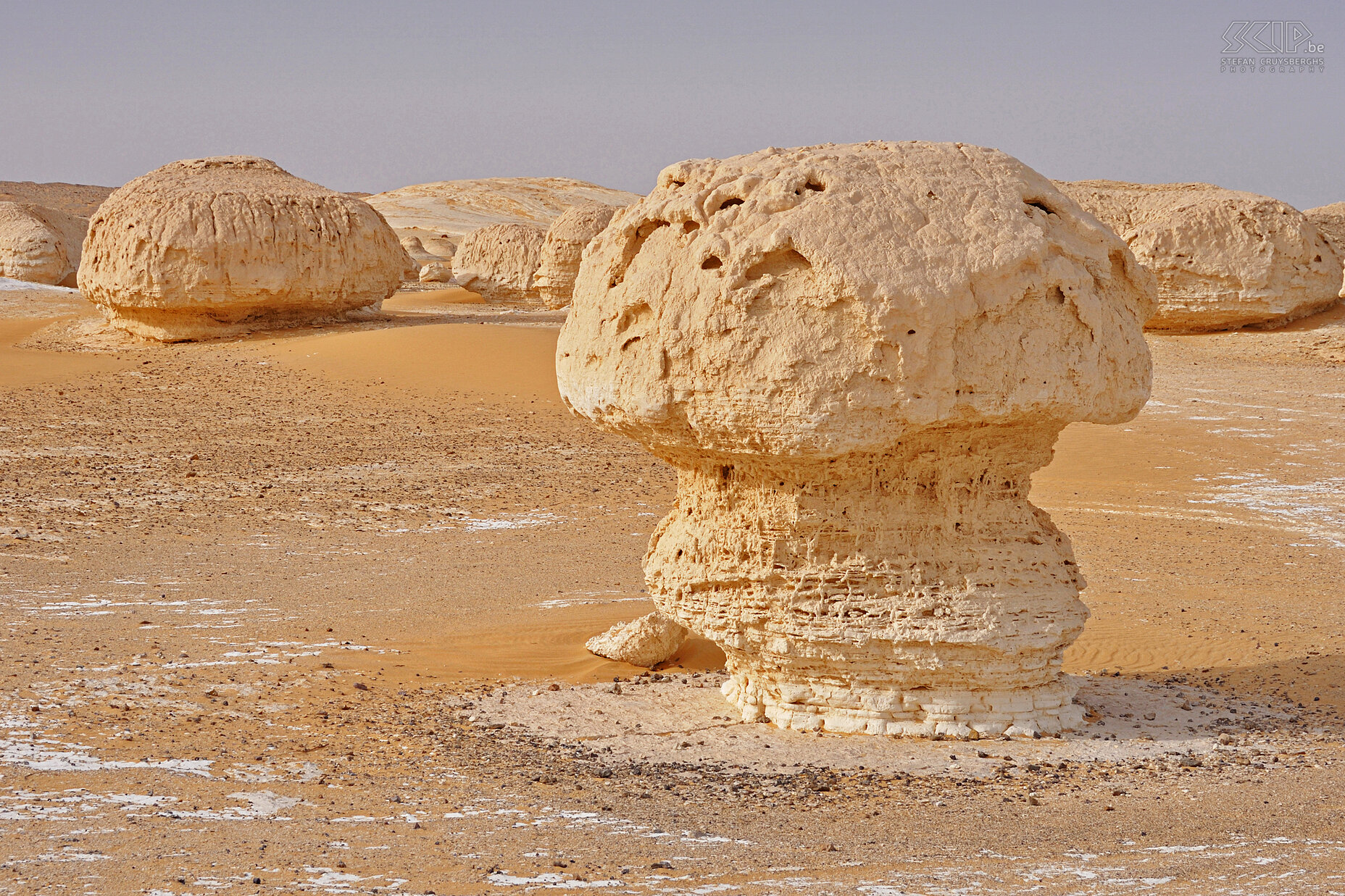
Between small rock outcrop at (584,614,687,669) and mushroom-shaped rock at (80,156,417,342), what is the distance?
10.7 m

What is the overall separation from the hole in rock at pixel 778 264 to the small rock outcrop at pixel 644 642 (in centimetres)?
261

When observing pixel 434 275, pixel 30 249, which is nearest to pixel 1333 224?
pixel 434 275

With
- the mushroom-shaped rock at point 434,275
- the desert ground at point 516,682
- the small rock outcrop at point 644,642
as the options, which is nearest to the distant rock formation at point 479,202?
the mushroom-shaped rock at point 434,275

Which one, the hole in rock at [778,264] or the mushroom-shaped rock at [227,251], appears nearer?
the hole in rock at [778,264]

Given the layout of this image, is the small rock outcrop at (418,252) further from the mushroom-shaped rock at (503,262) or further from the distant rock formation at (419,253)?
the mushroom-shaped rock at (503,262)

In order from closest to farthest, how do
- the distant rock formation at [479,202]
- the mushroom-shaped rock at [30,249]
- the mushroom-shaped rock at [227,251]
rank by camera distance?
the mushroom-shaped rock at [227,251], the mushroom-shaped rock at [30,249], the distant rock formation at [479,202]

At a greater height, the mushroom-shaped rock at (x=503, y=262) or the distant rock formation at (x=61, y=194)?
the distant rock formation at (x=61, y=194)

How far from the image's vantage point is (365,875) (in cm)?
424

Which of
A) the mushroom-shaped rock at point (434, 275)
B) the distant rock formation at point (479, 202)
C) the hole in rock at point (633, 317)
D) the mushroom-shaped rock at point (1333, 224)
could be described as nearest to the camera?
the hole in rock at point (633, 317)

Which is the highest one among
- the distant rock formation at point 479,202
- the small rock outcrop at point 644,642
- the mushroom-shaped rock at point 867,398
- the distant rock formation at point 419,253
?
the distant rock formation at point 479,202

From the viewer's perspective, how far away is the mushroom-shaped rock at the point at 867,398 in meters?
5.48

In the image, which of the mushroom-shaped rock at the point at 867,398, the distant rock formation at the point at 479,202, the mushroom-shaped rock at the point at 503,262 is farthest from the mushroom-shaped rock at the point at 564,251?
the distant rock formation at the point at 479,202

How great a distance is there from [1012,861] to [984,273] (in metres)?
2.36

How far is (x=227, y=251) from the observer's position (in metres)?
16.4
